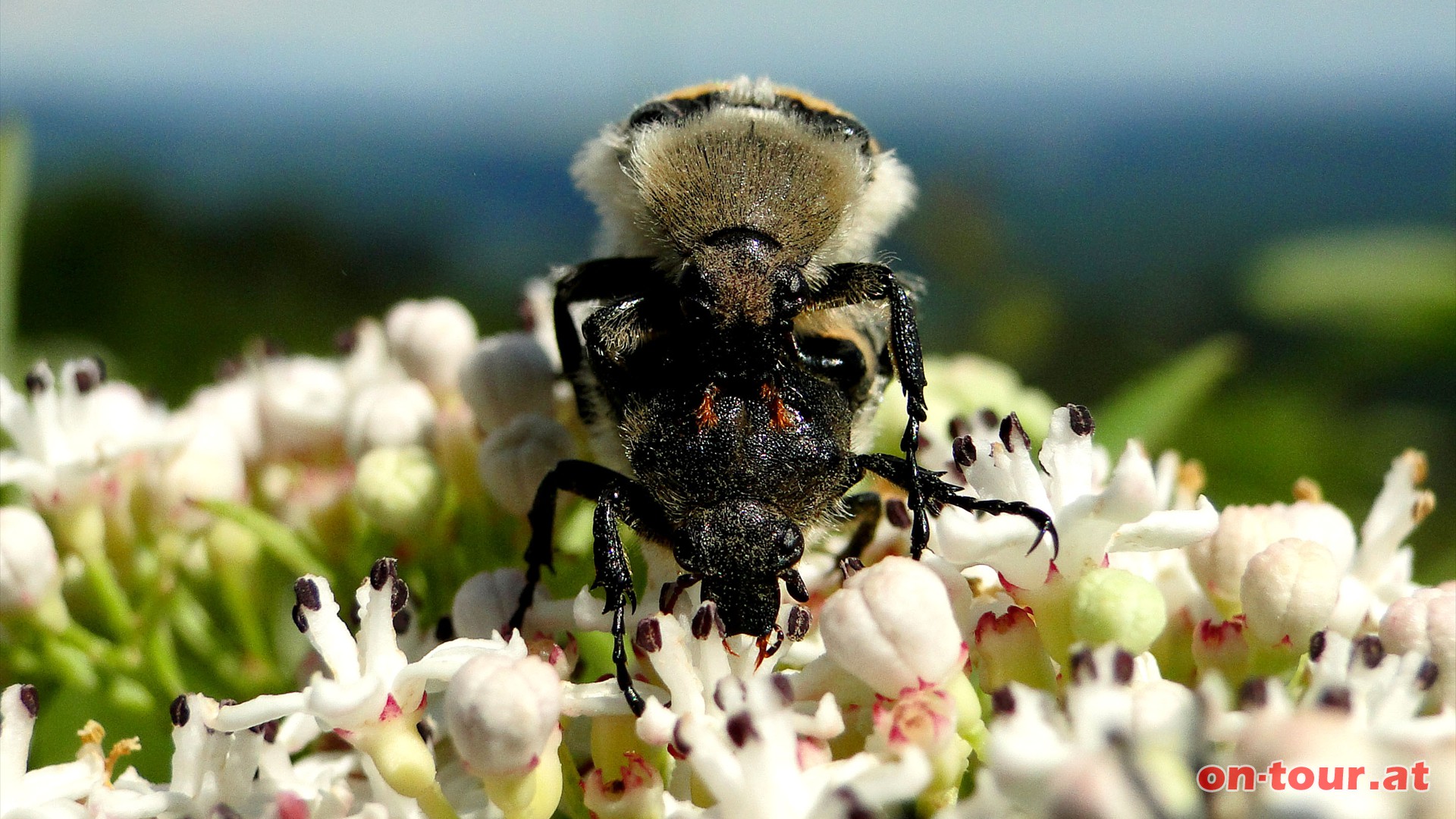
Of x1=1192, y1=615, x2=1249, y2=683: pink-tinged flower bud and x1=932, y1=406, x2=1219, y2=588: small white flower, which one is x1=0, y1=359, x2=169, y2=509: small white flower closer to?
x1=932, y1=406, x2=1219, y2=588: small white flower

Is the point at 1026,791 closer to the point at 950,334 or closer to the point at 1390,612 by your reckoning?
the point at 1390,612

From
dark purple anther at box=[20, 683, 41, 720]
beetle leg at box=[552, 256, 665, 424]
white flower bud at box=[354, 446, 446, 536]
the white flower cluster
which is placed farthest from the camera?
white flower bud at box=[354, 446, 446, 536]

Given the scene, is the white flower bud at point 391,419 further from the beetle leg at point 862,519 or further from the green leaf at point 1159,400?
the green leaf at point 1159,400

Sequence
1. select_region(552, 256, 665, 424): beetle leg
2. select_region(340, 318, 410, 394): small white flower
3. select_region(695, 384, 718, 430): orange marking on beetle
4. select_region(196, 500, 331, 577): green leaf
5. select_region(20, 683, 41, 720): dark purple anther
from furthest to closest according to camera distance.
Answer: select_region(340, 318, 410, 394): small white flower, select_region(196, 500, 331, 577): green leaf, select_region(552, 256, 665, 424): beetle leg, select_region(20, 683, 41, 720): dark purple anther, select_region(695, 384, 718, 430): orange marking on beetle

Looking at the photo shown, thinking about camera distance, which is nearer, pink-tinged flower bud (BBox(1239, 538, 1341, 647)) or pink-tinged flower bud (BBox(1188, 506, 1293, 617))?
pink-tinged flower bud (BBox(1239, 538, 1341, 647))

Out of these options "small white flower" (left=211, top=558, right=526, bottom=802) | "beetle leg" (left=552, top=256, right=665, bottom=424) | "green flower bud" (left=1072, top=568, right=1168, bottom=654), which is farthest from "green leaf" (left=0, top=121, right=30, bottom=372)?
"green flower bud" (left=1072, top=568, right=1168, bottom=654)

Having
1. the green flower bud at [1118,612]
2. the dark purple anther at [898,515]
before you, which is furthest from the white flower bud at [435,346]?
the green flower bud at [1118,612]

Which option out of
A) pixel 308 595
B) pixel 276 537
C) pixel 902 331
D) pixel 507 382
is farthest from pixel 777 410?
pixel 276 537

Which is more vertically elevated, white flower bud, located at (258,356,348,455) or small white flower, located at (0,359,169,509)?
white flower bud, located at (258,356,348,455)
